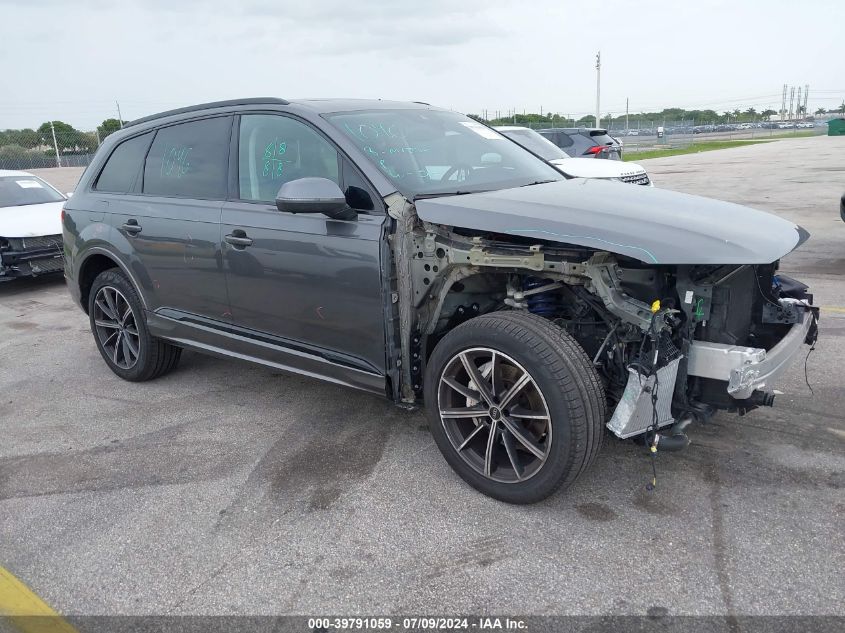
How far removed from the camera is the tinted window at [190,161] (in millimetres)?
4176

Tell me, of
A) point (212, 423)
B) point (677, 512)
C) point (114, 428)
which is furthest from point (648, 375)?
point (114, 428)

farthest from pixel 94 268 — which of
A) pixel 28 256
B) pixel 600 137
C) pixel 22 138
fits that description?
pixel 22 138

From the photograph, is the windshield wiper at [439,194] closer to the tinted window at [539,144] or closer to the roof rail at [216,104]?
the roof rail at [216,104]

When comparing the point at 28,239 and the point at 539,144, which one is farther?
the point at 539,144

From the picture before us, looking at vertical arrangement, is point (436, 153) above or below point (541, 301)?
above

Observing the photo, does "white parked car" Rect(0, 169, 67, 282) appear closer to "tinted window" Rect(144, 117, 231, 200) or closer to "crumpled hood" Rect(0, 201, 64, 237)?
"crumpled hood" Rect(0, 201, 64, 237)

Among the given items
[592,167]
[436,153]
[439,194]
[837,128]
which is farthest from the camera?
[837,128]

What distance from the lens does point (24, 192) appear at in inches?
391

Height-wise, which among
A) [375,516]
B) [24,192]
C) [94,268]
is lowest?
[375,516]

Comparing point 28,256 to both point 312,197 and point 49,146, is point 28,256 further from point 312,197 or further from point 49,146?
point 49,146

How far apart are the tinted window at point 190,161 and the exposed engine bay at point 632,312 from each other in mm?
1478

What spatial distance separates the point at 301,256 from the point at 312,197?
435mm

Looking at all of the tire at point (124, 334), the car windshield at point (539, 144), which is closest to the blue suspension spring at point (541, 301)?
the tire at point (124, 334)

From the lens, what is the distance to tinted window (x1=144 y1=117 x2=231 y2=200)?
4.18 meters
